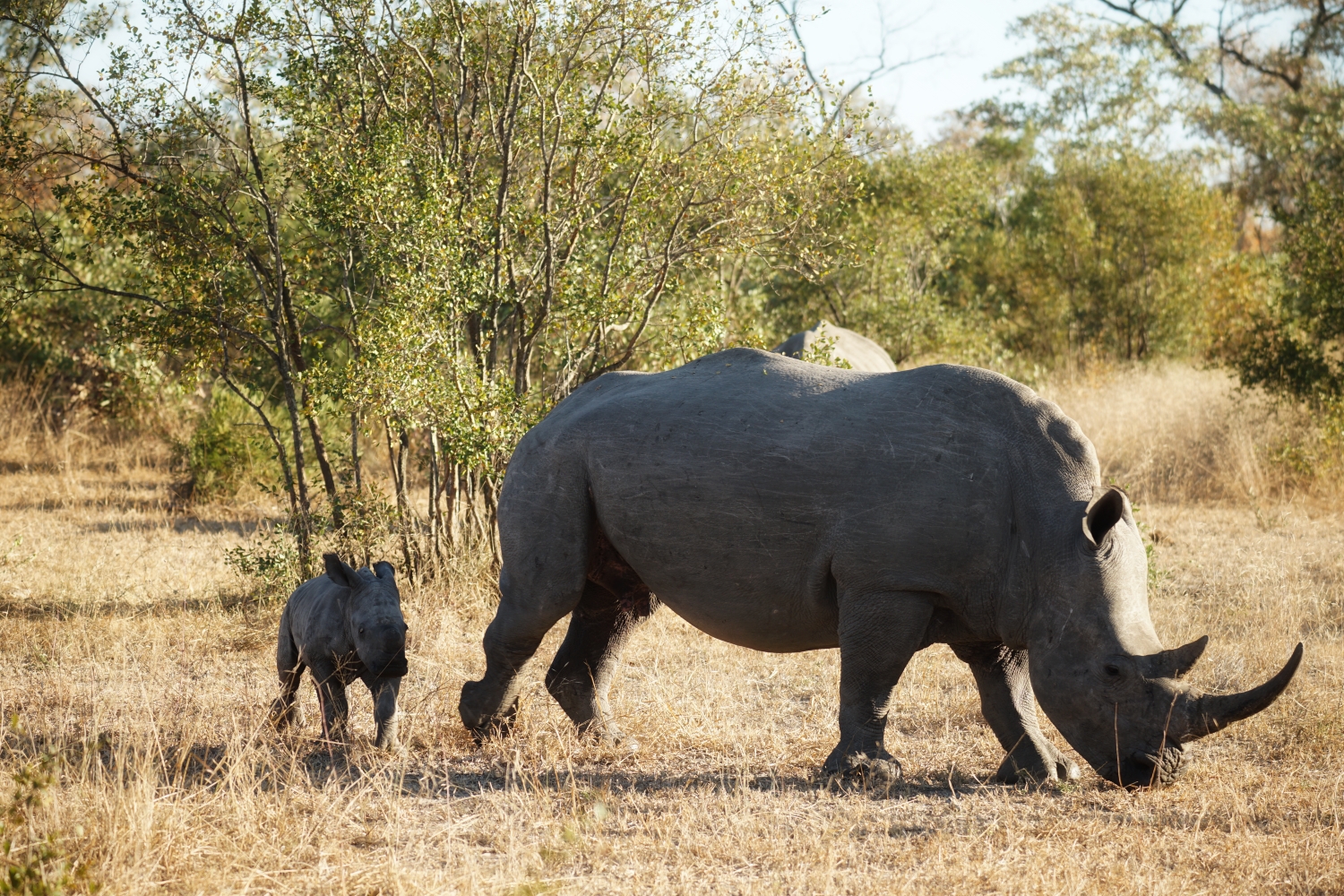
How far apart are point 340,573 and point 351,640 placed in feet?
1.07

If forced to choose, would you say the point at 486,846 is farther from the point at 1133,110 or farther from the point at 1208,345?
the point at 1133,110

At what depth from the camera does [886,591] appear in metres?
5.15

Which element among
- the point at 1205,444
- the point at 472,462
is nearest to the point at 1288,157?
the point at 1205,444

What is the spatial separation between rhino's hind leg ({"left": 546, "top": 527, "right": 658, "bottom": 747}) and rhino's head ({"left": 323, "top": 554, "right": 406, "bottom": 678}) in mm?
1081

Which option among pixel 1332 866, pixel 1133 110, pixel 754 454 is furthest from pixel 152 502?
pixel 1133 110

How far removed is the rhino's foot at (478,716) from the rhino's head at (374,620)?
0.58 meters

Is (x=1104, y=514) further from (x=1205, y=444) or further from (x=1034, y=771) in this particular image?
(x=1205, y=444)

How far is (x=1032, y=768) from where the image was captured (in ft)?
17.9

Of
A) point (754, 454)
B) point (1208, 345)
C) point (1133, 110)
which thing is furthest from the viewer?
point (1133, 110)

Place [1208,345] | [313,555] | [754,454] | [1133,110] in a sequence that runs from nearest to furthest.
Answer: [754,454] < [313,555] < [1208,345] < [1133,110]

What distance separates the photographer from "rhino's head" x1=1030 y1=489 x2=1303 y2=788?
476 cm

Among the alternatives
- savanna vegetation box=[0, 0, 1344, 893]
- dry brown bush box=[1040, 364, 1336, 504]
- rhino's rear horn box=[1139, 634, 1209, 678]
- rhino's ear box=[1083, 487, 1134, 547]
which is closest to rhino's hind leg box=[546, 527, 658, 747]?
savanna vegetation box=[0, 0, 1344, 893]

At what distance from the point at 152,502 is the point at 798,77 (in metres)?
9.27

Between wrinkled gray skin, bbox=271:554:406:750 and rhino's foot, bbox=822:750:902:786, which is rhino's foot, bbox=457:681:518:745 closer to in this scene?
wrinkled gray skin, bbox=271:554:406:750
